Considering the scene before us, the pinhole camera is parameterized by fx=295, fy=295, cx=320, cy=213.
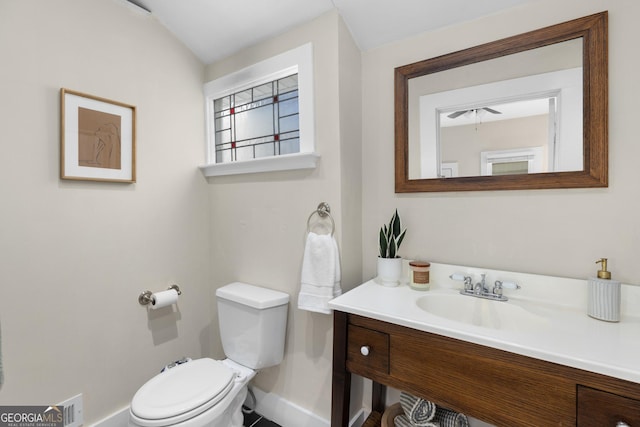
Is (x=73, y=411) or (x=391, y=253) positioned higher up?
(x=391, y=253)

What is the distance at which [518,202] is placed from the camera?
1207mm

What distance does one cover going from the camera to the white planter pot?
52.7 inches

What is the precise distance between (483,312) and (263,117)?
59.0 inches

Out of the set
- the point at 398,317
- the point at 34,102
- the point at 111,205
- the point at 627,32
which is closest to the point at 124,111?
the point at 34,102

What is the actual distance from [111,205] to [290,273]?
39.2 inches

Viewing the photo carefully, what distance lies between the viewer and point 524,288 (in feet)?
3.84

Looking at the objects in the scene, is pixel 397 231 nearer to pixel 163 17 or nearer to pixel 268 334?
pixel 268 334

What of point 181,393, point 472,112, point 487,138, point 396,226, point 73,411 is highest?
point 472,112

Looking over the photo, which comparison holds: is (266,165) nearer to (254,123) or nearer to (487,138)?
(254,123)

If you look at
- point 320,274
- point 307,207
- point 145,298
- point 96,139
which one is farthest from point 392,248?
point 96,139

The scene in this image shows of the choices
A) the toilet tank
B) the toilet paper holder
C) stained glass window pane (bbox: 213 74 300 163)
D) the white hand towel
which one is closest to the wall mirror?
the white hand towel

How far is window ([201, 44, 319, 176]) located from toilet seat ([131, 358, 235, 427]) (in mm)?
1054

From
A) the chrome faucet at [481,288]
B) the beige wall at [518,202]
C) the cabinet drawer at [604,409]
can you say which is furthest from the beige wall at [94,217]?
the cabinet drawer at [604,409]

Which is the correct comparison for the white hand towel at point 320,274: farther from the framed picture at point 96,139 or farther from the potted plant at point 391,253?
the framed picture at point 96,139
